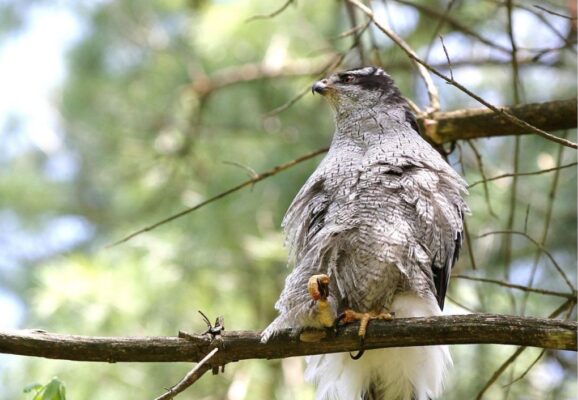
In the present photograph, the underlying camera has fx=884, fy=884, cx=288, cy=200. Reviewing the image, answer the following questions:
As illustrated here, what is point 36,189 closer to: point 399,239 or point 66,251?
point 66,251

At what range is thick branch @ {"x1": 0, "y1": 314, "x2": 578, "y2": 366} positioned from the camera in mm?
3150

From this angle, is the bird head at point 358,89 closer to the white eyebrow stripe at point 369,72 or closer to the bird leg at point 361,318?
the white eyebrow stripe at point 369,72

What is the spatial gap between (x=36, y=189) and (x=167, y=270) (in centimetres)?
529

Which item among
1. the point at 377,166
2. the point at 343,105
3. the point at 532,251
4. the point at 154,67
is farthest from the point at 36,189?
the point at 377,166

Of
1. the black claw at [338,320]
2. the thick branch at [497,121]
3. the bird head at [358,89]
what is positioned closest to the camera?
the black claw at [338,320]

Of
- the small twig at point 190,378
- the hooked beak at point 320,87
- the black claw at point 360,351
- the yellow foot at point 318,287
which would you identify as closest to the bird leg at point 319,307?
the yellow foot at point 318,287

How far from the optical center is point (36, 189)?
510 inches

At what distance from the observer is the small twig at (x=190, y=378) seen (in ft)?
10.5

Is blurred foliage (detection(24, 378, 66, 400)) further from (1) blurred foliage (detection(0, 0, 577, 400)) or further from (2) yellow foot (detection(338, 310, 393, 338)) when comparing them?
(1) blurred foliage (detection(0, 0, 577, 400))

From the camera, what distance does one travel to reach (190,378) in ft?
10.8

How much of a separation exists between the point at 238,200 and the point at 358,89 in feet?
12.0

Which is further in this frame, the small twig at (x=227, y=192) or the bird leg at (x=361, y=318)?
the small twig at (x=227, y=192)

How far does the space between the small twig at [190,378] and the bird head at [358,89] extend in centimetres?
196

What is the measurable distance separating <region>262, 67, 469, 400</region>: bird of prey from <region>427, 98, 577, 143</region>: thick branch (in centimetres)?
57
